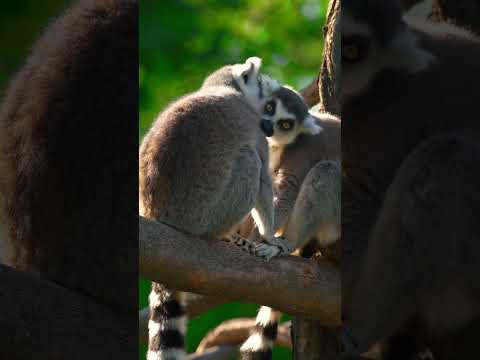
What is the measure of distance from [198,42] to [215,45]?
69 millimetres

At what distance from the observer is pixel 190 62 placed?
2133 mm

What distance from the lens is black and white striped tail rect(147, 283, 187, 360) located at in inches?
85.3

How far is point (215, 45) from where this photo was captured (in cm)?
220

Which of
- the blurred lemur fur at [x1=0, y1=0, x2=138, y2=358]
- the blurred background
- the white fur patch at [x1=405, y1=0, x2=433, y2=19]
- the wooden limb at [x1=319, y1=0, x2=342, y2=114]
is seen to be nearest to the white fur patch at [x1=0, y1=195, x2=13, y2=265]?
the blurred lemur fur at [x1=0, y1=0, x2=138, y2=358]

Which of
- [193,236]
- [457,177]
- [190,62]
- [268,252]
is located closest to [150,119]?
[190,62]

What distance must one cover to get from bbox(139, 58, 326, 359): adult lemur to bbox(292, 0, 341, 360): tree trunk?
0.20 metres

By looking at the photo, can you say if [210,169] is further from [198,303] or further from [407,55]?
[407,55]

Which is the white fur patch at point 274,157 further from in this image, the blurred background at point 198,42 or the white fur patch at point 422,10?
the white fur patch at point 422,10

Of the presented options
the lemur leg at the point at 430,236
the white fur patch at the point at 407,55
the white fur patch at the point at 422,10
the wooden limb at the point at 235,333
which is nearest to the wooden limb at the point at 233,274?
the wooden limb at the point at 235,333

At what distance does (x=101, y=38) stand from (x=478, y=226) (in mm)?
1174

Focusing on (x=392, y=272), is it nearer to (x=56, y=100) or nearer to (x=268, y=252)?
(x=268, y=252)

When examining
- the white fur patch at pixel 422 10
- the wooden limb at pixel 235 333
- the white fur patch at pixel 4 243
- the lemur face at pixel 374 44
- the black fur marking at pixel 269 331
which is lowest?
the wooden limb at pixel 235 333

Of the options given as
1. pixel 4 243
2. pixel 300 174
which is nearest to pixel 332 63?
pixel 300 174

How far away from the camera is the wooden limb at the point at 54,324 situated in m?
1.74
